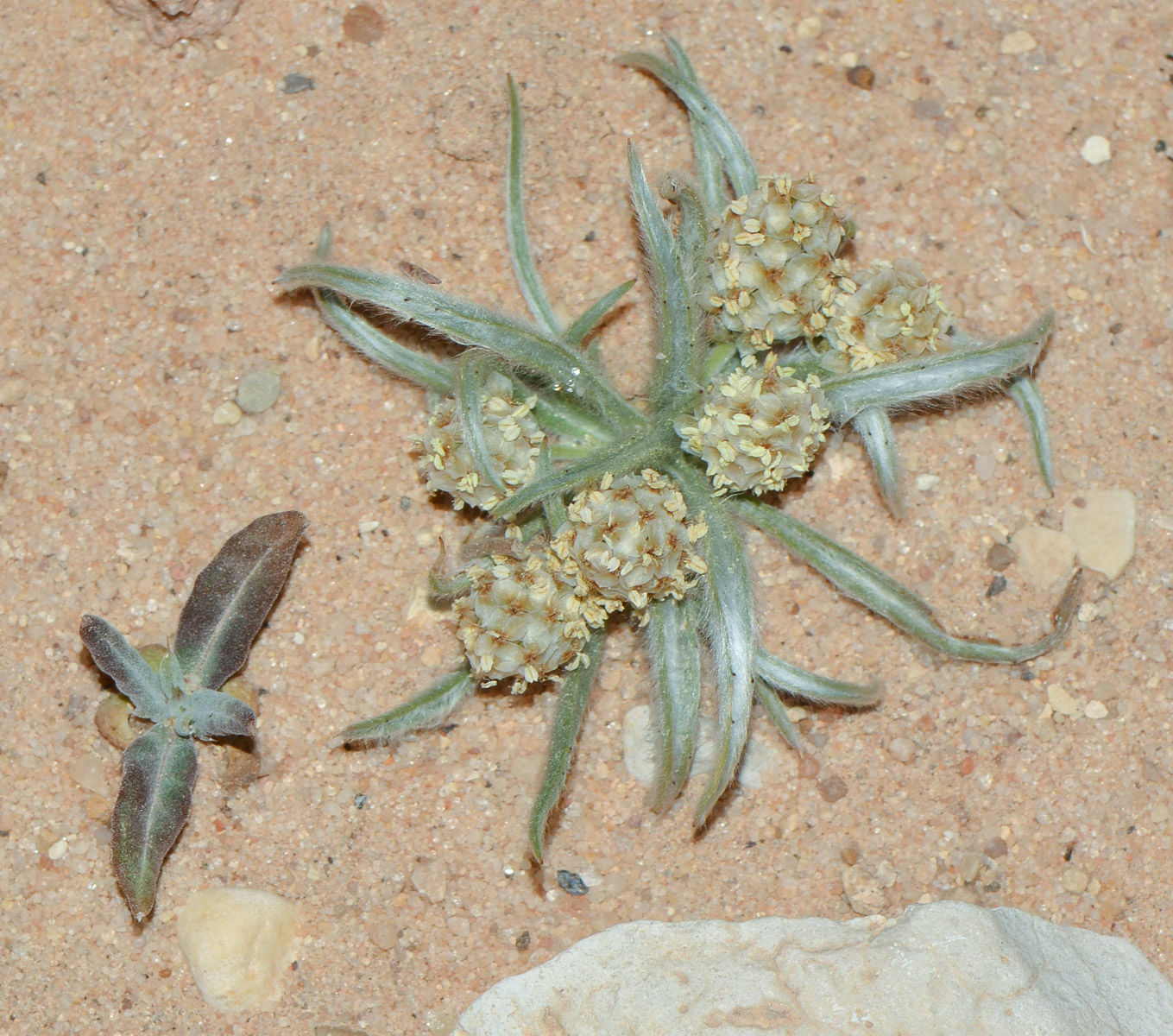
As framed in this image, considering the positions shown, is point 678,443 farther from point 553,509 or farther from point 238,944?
point 238,944

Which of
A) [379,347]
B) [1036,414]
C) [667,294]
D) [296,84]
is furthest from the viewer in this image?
[296,84]

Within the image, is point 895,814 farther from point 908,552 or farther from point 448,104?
point 448,104

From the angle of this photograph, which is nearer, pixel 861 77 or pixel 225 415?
pixel 225 415

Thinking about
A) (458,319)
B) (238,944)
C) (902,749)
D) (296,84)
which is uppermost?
(296,84)

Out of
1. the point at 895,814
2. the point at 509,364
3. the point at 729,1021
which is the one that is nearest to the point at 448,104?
the point at 509,364

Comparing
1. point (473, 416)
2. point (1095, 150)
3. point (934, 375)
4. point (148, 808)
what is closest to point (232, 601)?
point (148, 808)
